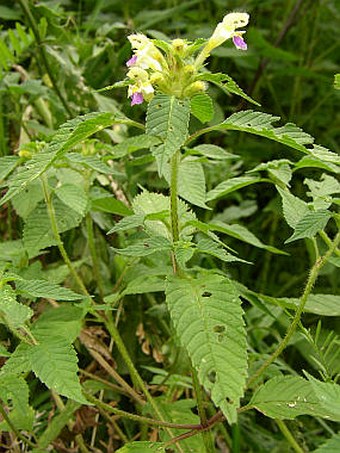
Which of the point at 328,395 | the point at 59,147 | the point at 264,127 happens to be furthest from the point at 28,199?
the point at 328,395

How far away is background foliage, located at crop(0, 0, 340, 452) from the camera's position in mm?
825

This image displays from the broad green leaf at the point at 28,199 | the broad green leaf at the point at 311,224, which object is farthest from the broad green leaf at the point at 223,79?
the broad green leaf at the point at 28,199

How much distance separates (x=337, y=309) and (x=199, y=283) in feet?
1.11

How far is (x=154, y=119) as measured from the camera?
77cm

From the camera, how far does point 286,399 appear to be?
88 centimetres

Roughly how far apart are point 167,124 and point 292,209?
0.32 metres

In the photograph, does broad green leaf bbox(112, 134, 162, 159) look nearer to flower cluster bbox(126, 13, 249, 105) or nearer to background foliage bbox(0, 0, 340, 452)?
background foliage bbox(0, 0, 340, 452)

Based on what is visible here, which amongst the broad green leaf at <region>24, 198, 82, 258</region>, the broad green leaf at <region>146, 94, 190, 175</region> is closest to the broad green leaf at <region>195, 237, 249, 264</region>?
the broad green leaf at <region>146, 94, 190, 175</region>

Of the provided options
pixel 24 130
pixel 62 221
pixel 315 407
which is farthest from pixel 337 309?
pixel 24 130

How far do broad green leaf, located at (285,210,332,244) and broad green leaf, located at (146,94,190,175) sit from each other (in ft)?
0.59

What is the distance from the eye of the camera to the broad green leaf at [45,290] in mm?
784

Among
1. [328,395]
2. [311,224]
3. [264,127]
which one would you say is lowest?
[328,395]

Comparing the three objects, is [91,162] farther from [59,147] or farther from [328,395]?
[328,395]

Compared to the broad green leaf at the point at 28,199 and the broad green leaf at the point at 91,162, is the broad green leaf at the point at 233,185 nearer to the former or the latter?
the broad green leaf at the point at 91,162
